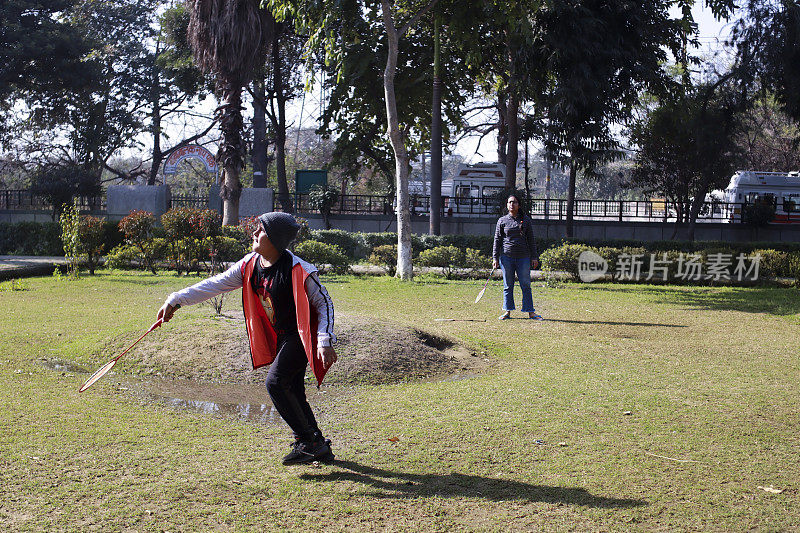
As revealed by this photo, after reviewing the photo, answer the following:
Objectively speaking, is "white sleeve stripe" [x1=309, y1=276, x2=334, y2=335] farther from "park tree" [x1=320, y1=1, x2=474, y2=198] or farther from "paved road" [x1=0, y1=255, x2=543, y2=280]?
"park tree" [x1=320, y1=1, x2=474, y2=198]

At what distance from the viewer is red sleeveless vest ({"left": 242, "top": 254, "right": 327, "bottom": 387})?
168 inches

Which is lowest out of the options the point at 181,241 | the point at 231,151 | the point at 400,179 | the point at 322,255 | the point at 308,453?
the point at 308,453

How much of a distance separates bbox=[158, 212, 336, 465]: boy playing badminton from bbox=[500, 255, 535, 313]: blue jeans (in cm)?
668

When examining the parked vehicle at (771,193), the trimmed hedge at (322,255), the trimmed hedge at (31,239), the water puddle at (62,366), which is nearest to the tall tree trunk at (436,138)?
the trimmed hedge at (322,255)

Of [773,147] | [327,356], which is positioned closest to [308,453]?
[327,356]

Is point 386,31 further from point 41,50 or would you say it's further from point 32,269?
point 41,50

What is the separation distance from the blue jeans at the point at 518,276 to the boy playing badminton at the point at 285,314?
668cm

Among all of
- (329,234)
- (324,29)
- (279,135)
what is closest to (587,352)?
(324,29)

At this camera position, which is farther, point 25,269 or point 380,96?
point 380,96

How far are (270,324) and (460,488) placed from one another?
4.76 feet

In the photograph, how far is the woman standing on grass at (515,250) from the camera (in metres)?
10.8

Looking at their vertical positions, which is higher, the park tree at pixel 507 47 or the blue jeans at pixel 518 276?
the park tree at pixel 507 47

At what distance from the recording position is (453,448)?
4957mm

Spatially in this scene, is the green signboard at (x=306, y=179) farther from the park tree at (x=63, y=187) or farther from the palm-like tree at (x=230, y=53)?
the park tree at (x=63, y=187)
